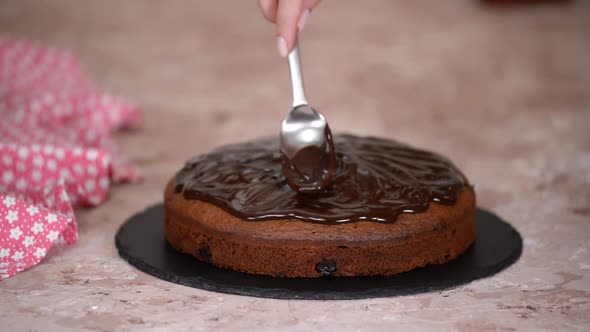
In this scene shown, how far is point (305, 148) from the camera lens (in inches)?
90.8

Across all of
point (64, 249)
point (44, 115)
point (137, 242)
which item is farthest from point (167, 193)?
point (44, 115)

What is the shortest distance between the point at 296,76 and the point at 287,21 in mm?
179

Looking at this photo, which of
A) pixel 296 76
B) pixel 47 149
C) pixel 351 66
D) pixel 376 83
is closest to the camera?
pixel 296 76

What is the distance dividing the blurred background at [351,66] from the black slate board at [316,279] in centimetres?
149

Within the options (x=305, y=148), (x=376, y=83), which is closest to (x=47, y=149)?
(x=305, y=148)

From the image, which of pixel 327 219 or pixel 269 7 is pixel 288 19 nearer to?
pixel 269 7

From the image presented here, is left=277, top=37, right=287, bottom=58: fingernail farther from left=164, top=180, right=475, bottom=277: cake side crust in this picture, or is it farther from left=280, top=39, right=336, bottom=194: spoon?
left=164, top=180, right=475, bottom=277: cake side crust

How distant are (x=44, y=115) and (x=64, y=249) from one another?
1.24 metres

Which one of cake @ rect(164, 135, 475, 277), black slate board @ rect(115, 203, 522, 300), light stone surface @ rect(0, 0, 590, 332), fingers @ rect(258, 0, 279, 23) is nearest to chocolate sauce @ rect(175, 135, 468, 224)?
cake @ rect(164, 135, 475, 277)

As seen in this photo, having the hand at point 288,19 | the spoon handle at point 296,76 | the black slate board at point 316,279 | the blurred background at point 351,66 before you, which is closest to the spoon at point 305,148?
the spoon handle at point 296,76

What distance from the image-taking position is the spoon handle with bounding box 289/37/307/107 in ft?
7.44

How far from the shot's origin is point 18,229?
245cm

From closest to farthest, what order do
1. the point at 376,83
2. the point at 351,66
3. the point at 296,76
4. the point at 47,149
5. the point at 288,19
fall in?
1. the point at 288,19
2. the point at 296,76
3. the point at 47,149
4. the point at 376,83
5. the point at 351,66

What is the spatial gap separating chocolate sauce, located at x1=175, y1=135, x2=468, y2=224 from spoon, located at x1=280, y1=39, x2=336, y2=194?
4cm
